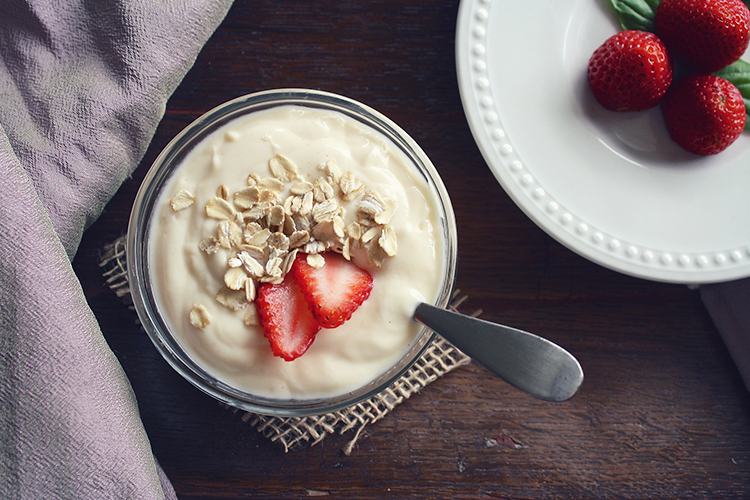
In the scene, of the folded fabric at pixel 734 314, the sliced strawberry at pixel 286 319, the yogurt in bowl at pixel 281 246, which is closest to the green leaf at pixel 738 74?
the folded fabric at pixel 734 314

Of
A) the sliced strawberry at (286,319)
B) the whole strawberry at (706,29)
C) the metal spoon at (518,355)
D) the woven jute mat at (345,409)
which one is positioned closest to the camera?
the metal spoon at (518,355)

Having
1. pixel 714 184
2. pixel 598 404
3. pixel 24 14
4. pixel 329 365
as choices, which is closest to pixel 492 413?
pixel 598 404

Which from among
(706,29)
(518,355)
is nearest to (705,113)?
(706,29)

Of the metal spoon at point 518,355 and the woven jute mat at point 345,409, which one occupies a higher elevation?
the metal spoon at point 518,355

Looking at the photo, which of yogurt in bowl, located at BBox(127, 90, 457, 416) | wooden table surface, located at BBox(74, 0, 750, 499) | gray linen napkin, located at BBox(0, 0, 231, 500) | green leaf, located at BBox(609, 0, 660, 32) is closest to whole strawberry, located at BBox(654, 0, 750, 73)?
green leaf, located at BBox(609, 0, 660, 32)

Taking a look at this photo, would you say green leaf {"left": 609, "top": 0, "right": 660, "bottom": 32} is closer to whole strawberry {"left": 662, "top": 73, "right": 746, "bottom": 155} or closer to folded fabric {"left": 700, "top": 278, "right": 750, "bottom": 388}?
whole strawberry {"left": 662, "top": 73, "right": 746, "bottom": 155}

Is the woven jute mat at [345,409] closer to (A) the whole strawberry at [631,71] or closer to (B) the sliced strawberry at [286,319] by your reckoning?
(B) the sliced strawberry at [286,319]
